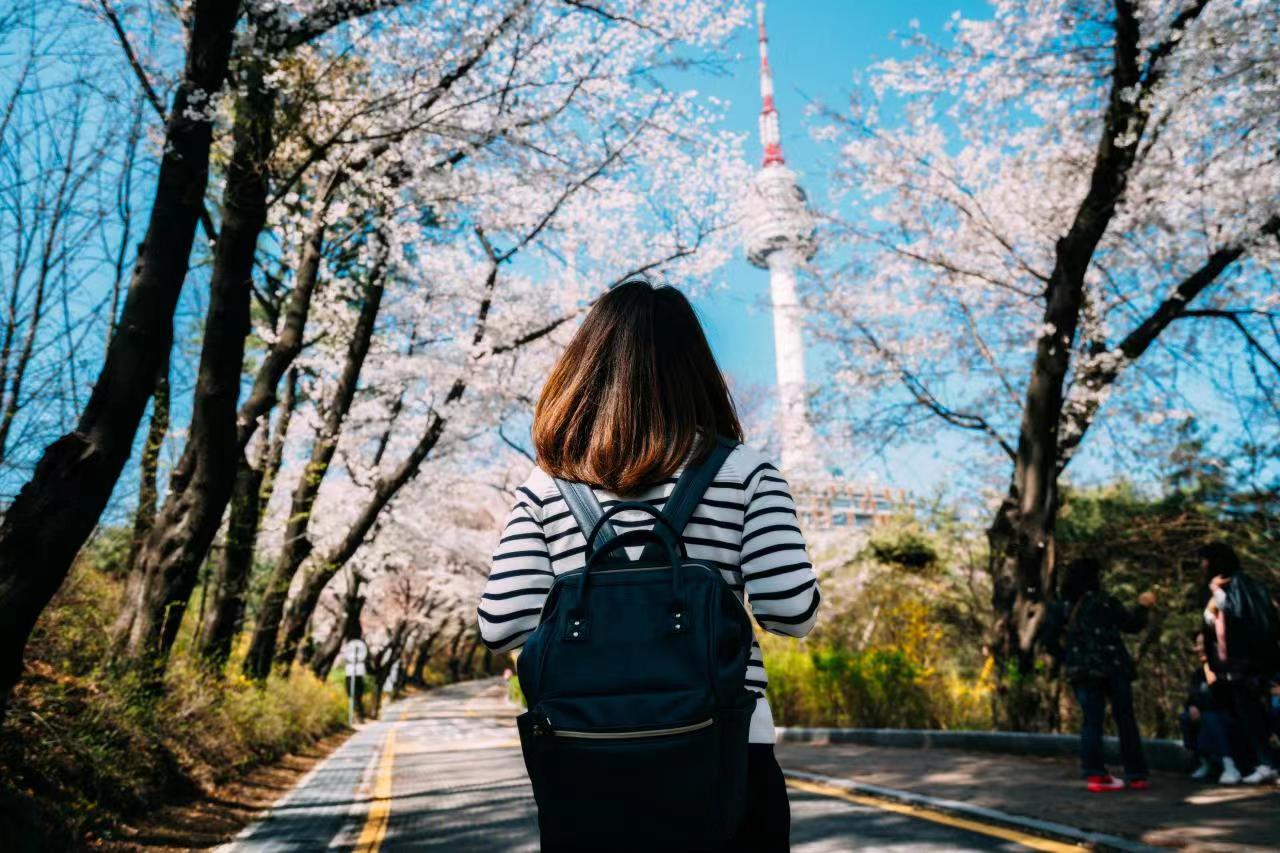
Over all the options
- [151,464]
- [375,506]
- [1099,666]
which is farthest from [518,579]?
[375,506]

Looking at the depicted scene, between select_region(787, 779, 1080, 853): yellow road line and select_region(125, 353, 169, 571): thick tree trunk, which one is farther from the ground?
select_region(125, 353, 169, 571): thick tree trunk

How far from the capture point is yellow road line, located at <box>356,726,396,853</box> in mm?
5676

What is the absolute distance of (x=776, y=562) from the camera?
5.31ft

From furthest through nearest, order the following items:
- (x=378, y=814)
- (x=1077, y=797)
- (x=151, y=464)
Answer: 1. (x=151, y=464)
2. (x=378, y=814)
3. (x=1077, y=797)

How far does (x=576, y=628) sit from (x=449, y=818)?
5.90 meters

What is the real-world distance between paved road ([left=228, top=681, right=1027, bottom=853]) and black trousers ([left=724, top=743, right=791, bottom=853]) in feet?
11.5

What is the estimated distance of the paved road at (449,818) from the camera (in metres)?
5.04

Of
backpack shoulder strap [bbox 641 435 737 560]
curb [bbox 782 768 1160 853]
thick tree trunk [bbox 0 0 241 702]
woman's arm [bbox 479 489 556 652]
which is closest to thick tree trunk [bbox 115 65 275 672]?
thick tree trunk [bbox 0 0 241 702]

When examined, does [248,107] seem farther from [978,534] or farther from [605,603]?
[978,534]

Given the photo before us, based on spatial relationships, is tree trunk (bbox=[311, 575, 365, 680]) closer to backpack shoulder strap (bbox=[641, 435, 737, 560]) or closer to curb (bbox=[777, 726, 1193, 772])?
curb (bbox=[777, 726, 1193, 772])

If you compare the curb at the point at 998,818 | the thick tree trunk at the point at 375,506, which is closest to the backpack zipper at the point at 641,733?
the curb at the point at 998,818

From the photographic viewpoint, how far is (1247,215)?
32.1 ft

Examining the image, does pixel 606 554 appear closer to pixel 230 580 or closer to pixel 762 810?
pixel 762 810

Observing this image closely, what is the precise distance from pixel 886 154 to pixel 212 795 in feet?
40.3
